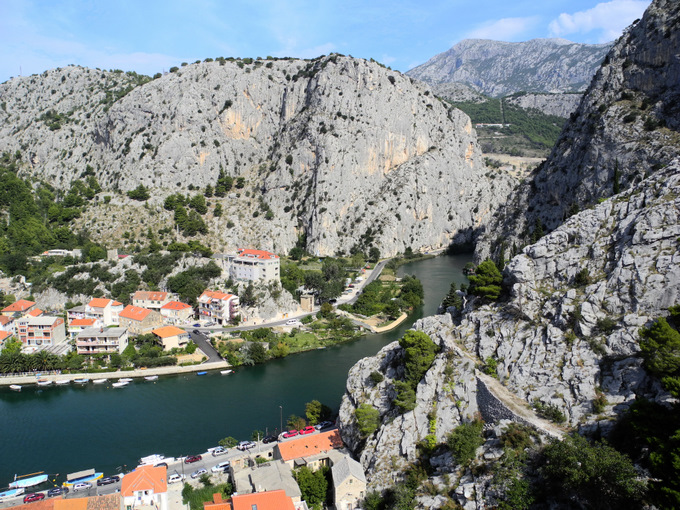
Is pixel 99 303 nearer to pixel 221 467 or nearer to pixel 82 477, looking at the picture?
pixel 82 477

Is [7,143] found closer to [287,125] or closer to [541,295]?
[287,125]

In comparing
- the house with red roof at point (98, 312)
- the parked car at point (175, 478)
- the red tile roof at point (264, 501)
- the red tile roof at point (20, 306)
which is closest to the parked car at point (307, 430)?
the parked car at point (175, 478)

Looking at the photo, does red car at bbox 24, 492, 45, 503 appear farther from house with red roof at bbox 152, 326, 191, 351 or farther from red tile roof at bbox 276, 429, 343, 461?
house with red roof at bbox 152, 326, 191, 351

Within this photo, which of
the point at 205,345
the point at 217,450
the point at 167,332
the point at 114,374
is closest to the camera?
the point at 217,450

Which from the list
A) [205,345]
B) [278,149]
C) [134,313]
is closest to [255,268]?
[205,345]

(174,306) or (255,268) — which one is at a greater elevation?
(255,268)

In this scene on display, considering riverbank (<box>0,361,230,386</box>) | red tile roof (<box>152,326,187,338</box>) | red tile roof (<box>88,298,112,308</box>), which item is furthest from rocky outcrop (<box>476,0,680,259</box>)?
red tile roof (<box>88,298,112,308</box>)
